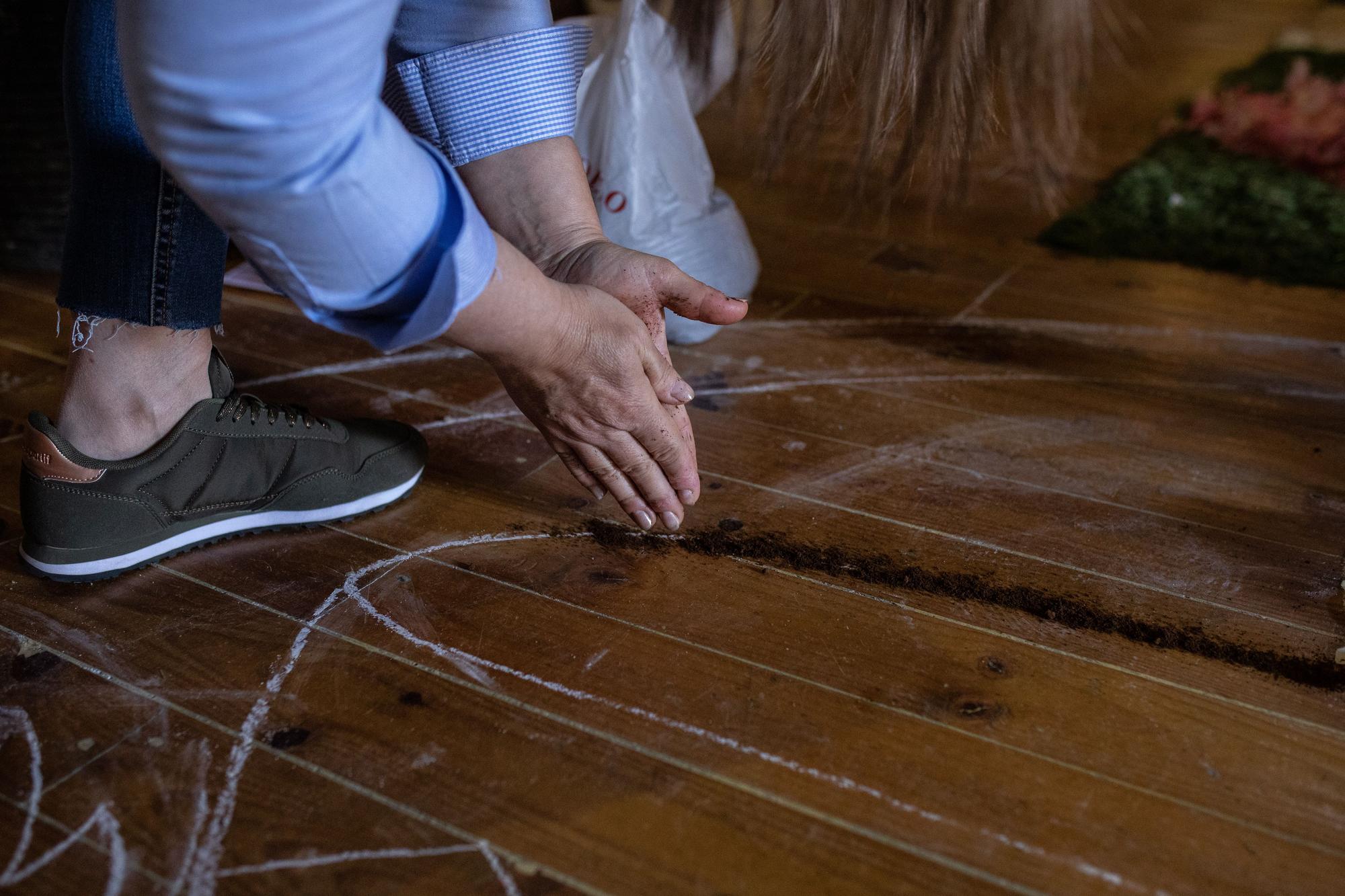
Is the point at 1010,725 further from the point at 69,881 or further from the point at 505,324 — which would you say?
the point at 69,881

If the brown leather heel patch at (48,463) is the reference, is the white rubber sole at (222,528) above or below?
below

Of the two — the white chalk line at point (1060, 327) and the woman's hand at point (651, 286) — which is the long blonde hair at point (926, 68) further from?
the white chalk line at point (1060, 327)

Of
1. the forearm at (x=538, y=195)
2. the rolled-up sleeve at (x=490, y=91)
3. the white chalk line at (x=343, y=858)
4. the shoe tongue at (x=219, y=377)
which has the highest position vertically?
the rolled-up sleeve at (x=490, y=91)

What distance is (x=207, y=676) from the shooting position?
87cm

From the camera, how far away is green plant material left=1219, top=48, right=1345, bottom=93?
9.05 ft

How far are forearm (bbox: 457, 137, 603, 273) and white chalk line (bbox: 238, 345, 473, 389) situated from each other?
0.44 meters

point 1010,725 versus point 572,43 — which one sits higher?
point 572,43

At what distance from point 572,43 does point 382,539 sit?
515mm

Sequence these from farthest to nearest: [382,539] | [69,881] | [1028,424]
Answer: [1028,424]
[382,539]
[69,881]

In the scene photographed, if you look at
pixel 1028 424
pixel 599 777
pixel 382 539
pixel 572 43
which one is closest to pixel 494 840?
pixel 599 777

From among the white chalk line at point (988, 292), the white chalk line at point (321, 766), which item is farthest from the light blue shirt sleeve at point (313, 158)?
the white chalk line at point (988, 292)

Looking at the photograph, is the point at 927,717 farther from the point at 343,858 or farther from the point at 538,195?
the point at 538,195

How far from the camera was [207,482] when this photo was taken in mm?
1012

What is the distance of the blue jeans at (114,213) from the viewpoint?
0.87 metres
